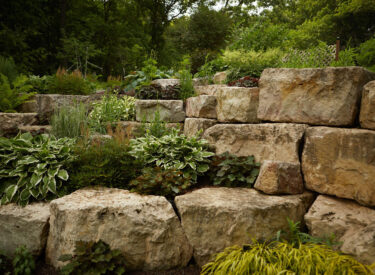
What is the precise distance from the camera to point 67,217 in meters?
2.61

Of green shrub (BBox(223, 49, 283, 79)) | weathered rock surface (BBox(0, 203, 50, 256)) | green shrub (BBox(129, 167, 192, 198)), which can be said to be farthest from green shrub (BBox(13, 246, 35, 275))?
green shrub (BBox(223, 49, 283, 79))

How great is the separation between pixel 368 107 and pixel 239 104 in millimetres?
1624

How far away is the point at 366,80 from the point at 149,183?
9.07 ft

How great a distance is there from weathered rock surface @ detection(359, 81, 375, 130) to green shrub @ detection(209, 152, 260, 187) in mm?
1284

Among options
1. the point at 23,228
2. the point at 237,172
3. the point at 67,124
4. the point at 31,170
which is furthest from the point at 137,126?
the point at 23,228

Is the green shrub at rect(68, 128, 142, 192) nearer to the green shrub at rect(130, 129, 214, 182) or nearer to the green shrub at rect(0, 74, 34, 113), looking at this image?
the green shrub at rect(130, 129, 214, 182)

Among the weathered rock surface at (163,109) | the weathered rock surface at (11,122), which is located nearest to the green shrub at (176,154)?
the weathered rock surface at (163,109)

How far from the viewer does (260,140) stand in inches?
137

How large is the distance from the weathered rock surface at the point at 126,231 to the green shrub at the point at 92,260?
0.40ft

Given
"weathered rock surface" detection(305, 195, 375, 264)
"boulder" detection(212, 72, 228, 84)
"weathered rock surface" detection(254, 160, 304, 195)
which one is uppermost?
"boulder" detection(212, 72, 228, 84)

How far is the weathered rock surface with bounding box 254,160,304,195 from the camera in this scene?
2.93m

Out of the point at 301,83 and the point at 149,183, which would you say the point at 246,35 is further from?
the point at 149,183

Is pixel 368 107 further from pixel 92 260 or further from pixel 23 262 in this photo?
pixel 23 262

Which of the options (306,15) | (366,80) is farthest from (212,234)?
(306,15)
